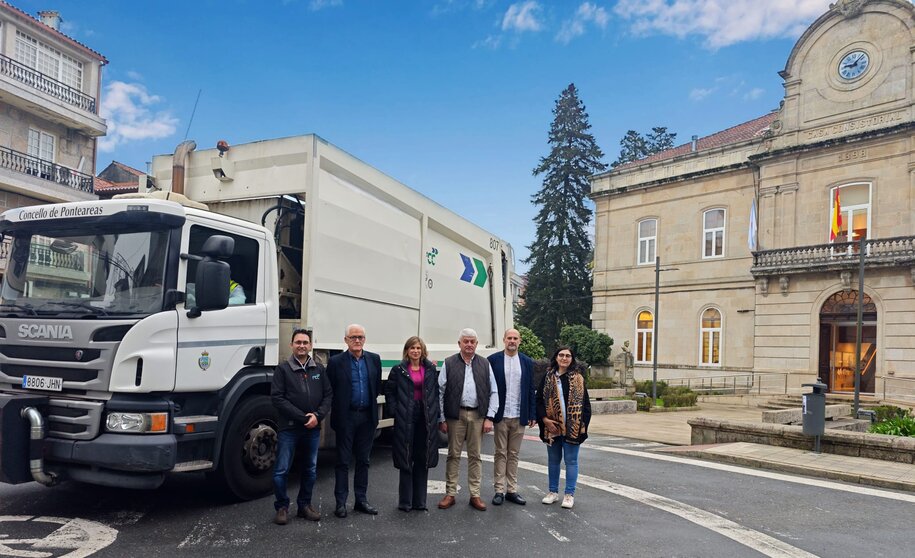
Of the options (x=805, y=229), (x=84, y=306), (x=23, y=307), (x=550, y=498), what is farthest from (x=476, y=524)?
(x=805, y=229)

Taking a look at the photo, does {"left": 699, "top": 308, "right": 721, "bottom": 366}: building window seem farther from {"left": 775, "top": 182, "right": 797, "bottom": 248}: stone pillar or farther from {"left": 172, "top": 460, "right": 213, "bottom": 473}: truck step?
{"left": 172, "top": 460, "right": 213, "bottom": 473}: truck step

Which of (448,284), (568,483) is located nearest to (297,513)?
(568,483)

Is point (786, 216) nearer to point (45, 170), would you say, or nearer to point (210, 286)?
point (210, 286)

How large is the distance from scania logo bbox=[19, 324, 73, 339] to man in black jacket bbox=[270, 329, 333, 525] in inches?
67.8

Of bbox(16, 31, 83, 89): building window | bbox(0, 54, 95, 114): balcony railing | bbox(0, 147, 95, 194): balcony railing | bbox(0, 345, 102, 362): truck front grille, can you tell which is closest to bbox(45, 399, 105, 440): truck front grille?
bbox(0, 345, 102, 362): truck front grille

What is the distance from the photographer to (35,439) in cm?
526

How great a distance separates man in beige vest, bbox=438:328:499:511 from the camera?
650 cm

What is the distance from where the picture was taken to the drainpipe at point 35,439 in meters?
5.26

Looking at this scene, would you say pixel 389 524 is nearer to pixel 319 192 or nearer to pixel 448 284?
pixel 319 192

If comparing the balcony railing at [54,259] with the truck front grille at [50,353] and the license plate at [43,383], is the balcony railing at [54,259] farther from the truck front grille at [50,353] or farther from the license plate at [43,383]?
the license plate at [43,383]

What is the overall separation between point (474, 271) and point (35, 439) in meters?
7.22

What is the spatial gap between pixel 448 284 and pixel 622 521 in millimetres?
4951

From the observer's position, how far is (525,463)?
30.1ft

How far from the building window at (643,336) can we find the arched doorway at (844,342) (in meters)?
7.38
